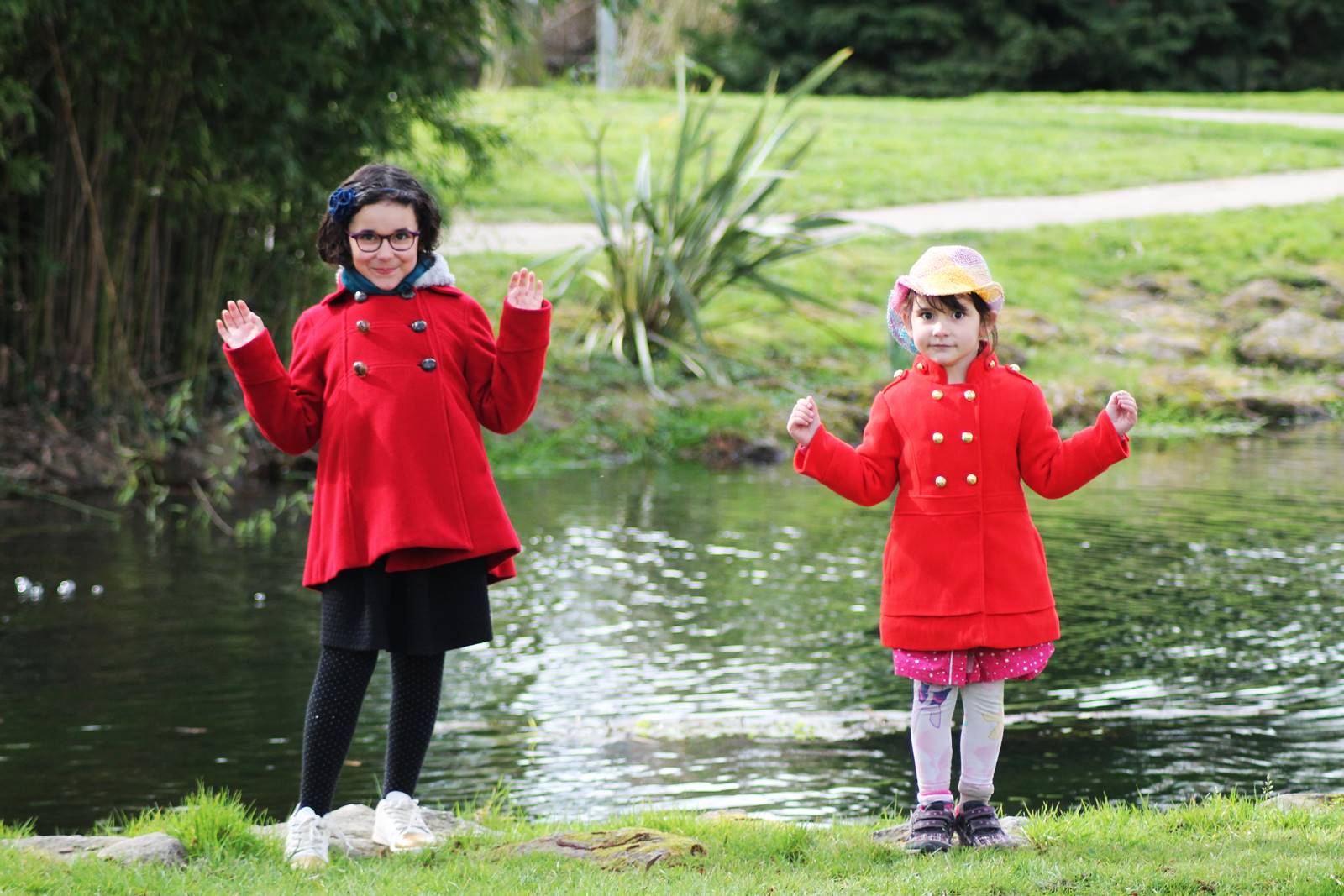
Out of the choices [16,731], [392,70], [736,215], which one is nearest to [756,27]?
[736,215]

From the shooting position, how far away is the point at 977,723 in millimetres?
3244

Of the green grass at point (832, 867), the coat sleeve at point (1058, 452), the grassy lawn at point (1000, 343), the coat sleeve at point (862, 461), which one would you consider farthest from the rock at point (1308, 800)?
the grassy lawn at point (1000, 343)

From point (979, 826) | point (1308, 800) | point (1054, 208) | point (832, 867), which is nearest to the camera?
point (832, 867)

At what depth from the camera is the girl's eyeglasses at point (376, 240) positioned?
11.0 ft

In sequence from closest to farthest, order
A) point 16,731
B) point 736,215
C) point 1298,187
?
point 16,731 → point 736,215 → point 1298,187

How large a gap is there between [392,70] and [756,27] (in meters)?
18.0

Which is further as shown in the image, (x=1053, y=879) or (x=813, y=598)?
(x=813, y=598)

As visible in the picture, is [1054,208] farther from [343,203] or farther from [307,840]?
[307,840]

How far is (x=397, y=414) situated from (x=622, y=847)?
92cm

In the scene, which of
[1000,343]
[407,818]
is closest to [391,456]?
[407,818]

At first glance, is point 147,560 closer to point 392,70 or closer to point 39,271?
point 39,271

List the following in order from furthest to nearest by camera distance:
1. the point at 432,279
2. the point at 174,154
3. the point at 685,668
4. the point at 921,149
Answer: the point at 921,149 → the point at 174,154 → the point at 685,668 → the point at 432,279

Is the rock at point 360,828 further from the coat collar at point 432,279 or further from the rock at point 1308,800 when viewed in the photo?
the rock at point 1308,800

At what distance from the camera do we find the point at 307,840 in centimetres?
322
